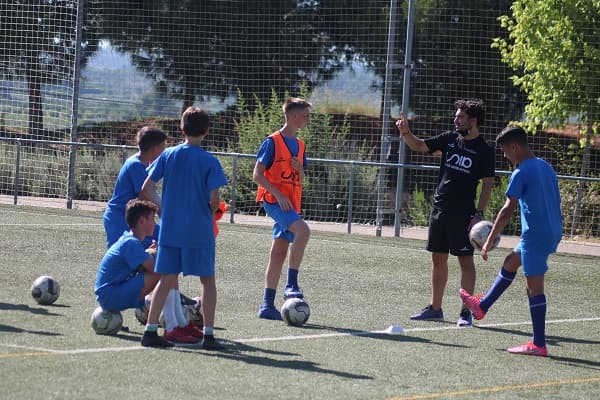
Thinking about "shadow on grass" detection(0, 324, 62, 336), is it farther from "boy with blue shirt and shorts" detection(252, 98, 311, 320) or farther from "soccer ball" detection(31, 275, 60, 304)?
"boy with blue shirt and shorts" detection(252, 98, 311, 320)

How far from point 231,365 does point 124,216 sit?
2.57 metres

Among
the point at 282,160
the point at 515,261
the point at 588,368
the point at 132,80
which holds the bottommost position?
the point at 588,368

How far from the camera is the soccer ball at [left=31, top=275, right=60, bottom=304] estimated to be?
31.3 feet

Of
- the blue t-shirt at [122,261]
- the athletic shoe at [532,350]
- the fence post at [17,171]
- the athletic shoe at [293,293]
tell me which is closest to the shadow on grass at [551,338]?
the athletic shoe at [532,350]

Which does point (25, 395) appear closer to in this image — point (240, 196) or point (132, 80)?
point (240, 196)

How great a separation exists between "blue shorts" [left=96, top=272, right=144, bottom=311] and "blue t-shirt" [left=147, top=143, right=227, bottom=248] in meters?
0.60

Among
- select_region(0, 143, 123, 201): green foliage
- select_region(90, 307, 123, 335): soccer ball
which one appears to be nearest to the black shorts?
select_region(90, 307, 123, 335): soccer ball

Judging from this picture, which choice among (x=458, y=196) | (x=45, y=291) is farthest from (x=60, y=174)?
(x=458, y=196)

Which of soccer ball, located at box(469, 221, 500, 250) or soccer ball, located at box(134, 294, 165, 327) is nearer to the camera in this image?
soccer ball, located at box(134, 294, 165, 327)

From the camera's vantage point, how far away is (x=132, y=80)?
1226 inches

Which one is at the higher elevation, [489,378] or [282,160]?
[282,160]

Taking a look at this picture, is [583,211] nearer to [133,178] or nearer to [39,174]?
[39,174]

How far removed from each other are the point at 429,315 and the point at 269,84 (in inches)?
805

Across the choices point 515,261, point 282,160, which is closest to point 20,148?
point 282,160
